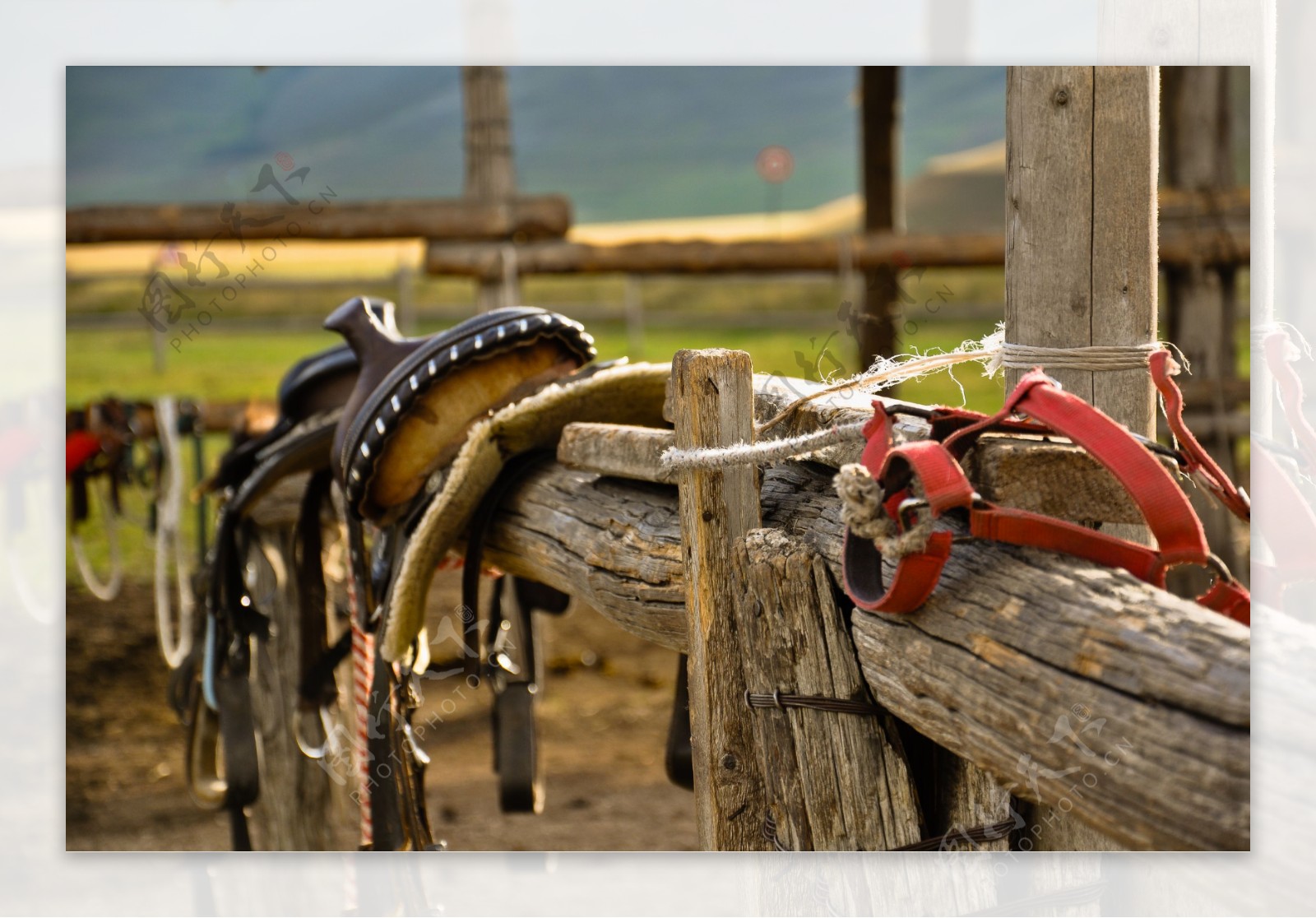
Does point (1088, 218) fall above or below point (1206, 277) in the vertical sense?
below

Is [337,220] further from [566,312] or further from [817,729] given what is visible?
[566,312]

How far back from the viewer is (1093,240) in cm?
92

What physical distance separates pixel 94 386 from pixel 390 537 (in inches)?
176

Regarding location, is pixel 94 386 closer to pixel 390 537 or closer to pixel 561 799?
pixel 561 799

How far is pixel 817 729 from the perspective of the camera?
79 cm

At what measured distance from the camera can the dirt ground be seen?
312 centimetres

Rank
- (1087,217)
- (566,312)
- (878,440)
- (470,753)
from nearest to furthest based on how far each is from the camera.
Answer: (878,440) < (1087,217) < (470,753) < (566,312)

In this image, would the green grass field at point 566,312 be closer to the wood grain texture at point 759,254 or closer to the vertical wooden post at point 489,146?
the wood grain texture at point 759,254

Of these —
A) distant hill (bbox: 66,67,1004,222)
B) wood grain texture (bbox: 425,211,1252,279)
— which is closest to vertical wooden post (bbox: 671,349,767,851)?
distant hill (bbox: 66,67,1004,222)

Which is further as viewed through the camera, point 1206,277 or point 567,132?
point 567,132

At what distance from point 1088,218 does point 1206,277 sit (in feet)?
8.45

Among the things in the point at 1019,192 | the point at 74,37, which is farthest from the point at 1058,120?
the point at 74,37

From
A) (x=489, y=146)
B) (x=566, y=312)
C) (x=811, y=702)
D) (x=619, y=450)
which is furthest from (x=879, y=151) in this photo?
(x=566, y=312)

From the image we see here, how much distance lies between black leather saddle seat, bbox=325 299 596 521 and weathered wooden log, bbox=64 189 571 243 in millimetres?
1744
